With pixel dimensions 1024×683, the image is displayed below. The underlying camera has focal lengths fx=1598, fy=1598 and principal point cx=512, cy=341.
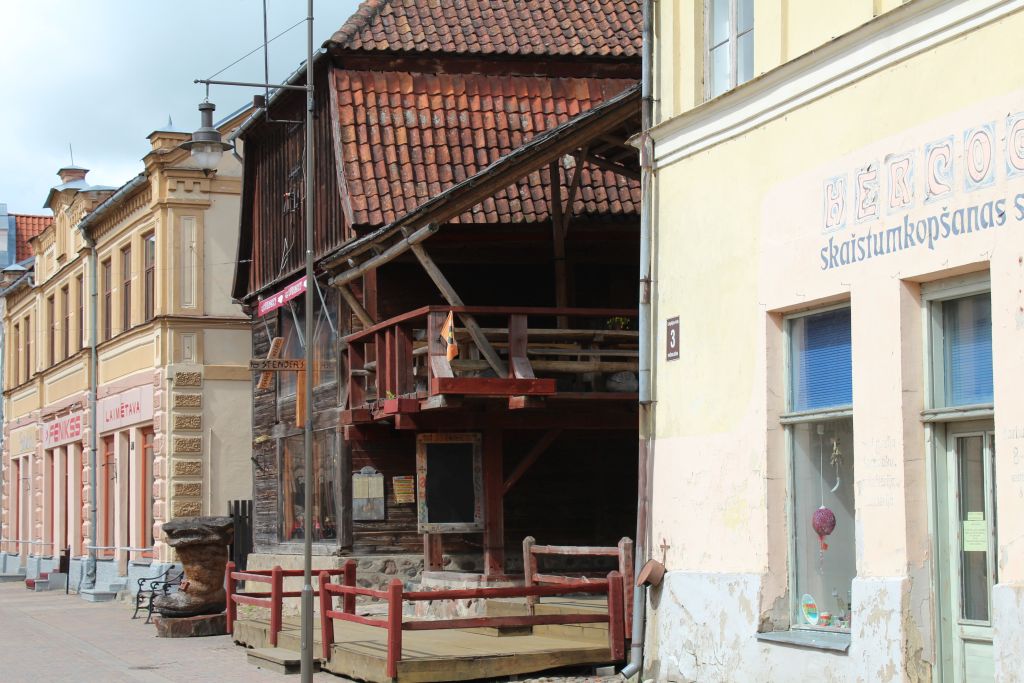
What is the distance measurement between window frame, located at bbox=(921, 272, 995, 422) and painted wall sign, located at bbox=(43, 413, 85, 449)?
92.0 feet

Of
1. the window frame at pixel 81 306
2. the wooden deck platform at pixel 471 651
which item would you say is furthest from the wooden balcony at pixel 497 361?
the window frame at pixel 81 306

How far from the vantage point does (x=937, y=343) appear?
11.2m

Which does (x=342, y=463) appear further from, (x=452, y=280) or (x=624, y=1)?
(x=624, y=1)

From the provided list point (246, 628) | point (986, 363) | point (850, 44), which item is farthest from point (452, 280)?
point (986, 363)

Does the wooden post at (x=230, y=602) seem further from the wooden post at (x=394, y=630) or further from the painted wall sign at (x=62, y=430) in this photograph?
the painted wall sign at (x=62, y=430)

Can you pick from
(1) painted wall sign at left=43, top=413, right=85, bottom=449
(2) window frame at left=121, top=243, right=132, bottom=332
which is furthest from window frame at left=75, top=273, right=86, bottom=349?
(2) window frame at left=121, top=243, right=132, bottom=332

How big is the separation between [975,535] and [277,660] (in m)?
8.39

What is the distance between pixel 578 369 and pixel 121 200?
16606 millimetres

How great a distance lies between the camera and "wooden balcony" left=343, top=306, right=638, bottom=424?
17.3 meters

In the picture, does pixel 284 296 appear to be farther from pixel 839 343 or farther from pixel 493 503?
pixel 839 343

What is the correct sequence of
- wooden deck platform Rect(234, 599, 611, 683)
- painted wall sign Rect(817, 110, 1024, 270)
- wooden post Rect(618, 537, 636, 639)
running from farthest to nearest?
wooden post Rect(618, 537, 636, 639)
wooden deck platform Rect(234, 599, 611, 683)
painted wall sign Rect(817, 110, 1024, 270)

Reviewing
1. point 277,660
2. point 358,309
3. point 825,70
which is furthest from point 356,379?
point 825,70

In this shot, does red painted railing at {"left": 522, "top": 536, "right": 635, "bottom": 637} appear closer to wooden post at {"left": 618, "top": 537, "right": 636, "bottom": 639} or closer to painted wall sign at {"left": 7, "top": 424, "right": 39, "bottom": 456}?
wooden post at {"left": 618, "top": 537, "right": 636, "bottom": 639}

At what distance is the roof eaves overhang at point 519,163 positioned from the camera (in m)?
17.0
